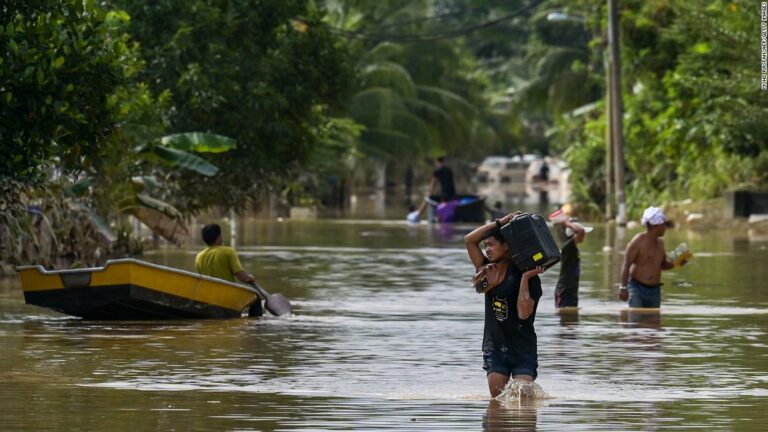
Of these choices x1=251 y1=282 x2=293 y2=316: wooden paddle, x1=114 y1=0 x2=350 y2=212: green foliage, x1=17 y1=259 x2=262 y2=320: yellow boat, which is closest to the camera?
x1=17 y1=259 x2=262 y2=320: yellow boat

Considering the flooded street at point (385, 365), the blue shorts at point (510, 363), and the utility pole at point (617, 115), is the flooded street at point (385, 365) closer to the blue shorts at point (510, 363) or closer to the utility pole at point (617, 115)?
the blue shorts at point (510, 363)

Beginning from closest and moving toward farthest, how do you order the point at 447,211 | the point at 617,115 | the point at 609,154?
the point at 617,115
the point at 609,154
the point at 447,211

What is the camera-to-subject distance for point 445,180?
55.2 metres

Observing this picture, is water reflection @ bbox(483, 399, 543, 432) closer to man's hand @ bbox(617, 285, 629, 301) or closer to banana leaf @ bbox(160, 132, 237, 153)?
man's hand @ bbox(617, 285, 629, 301)

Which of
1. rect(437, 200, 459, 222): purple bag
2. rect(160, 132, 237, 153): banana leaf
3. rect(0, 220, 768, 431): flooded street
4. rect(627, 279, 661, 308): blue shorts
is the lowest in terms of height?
rect(0, 220, 768, 431): flooded street

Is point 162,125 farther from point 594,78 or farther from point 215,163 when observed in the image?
point 594,78

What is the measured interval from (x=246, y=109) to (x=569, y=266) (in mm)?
18270

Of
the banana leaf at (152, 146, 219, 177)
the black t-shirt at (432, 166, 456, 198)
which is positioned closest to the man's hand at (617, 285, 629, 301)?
the banana leaf at (152, 146, 219, 177)

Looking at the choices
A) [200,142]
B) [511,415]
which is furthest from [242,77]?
[511,415]

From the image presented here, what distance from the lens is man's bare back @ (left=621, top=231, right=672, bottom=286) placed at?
69.8 ft

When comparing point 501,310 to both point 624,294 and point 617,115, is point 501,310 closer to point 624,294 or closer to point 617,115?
point 624,294

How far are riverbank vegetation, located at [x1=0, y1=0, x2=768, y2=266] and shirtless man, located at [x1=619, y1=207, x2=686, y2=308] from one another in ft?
A: 21.5

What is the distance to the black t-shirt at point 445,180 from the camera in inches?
2149


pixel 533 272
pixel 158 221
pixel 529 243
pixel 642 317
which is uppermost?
pixel 158 221
